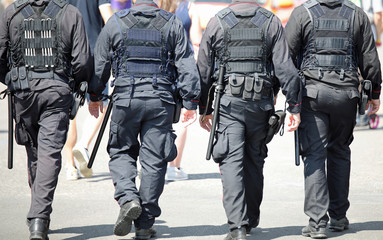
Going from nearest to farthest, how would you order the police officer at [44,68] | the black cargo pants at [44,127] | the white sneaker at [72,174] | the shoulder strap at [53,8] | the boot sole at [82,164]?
the black cargo pants at [44,127], the police officer at [44,68], the shoulder strap at [53,8], the boot sole at [82,164], the white sneaker at [72,174]

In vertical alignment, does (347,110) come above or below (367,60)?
below

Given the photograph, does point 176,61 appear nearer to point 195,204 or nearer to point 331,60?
point 331,60

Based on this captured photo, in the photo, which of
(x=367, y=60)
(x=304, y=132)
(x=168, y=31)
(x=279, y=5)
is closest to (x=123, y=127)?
(x=168, y=31)

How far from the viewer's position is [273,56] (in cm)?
575

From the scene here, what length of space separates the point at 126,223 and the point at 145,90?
104 cm

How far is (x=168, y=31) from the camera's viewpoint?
A: 5883 millimetres

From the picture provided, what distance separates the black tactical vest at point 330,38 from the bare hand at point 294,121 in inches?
15.3

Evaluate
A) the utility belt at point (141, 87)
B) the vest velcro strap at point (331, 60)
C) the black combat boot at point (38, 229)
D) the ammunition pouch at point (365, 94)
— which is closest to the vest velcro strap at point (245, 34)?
the vest velcro strap at point (331, 60)

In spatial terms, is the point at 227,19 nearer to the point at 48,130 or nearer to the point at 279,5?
the point at 48,130

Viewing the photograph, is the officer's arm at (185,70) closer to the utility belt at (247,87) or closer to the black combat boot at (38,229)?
the utility belt at (247,87)

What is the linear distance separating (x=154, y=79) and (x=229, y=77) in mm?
579

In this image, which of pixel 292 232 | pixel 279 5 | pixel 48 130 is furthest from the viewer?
pixel 279 5

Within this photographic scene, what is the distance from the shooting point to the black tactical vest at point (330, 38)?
599cm

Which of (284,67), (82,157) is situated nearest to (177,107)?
(284,67)
